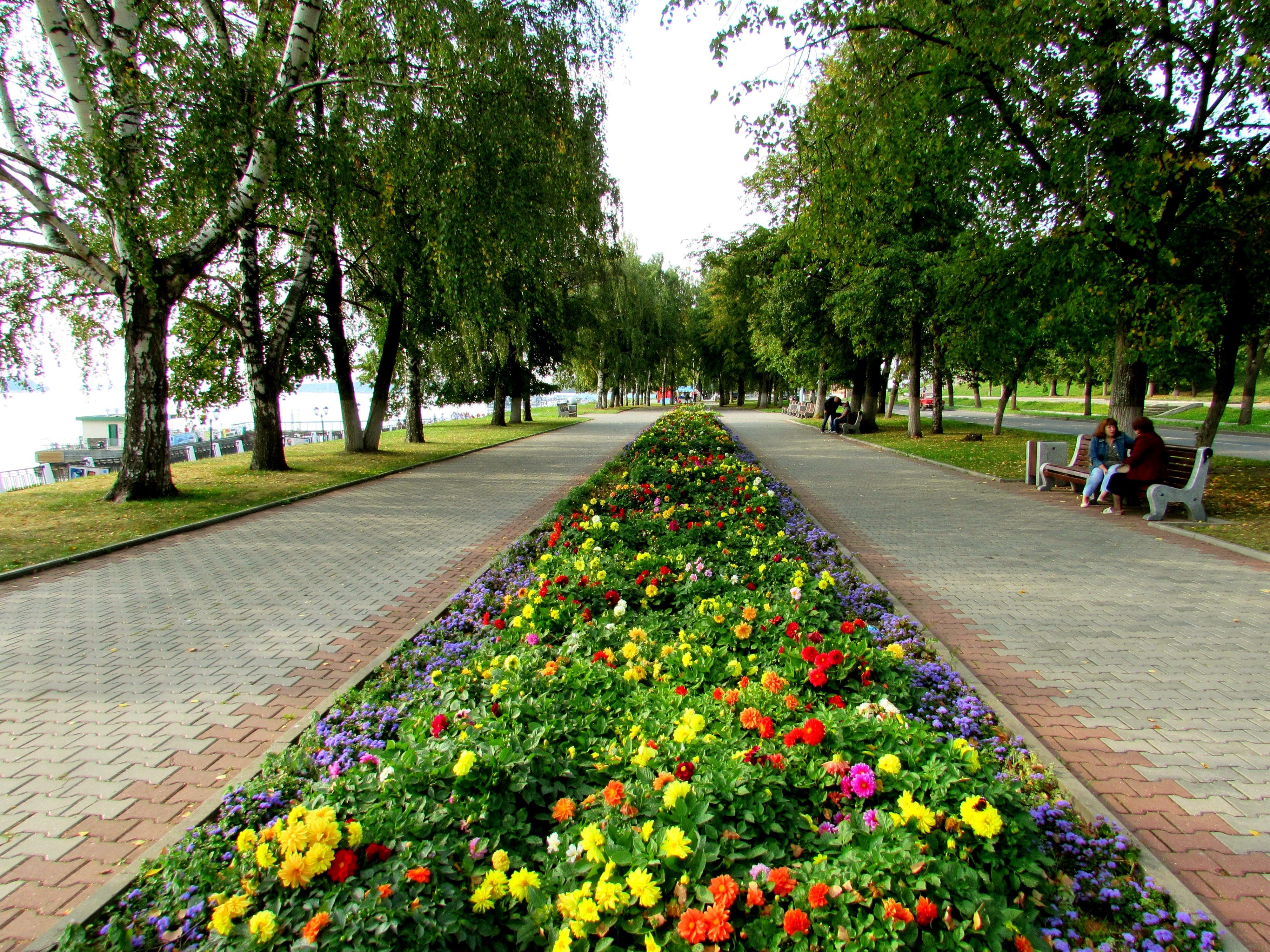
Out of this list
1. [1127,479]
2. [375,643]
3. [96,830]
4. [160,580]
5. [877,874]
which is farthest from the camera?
[1127,479]

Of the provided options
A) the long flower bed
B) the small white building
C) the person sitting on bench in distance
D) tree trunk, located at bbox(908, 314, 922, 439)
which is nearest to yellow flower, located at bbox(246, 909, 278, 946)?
the long flower bed

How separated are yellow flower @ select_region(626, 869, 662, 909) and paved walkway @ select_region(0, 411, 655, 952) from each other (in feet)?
7.00

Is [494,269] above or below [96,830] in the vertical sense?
above

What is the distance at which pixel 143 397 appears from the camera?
423 inches

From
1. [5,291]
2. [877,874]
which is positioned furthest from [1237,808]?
[5,291]

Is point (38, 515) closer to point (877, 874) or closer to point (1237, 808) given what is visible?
point (877, 874)

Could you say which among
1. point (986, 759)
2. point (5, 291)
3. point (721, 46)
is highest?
point (721, 46)

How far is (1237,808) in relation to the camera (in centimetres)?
310

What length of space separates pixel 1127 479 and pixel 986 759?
8.78m

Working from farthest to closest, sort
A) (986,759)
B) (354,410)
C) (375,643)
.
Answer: (354,410), (375,643), (986,759)

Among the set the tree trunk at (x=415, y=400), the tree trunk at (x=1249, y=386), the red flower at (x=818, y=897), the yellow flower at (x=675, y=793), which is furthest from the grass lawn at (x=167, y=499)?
the tree trunk at (x=1249, y=386)

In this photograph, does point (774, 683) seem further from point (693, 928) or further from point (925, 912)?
point (693, 928)

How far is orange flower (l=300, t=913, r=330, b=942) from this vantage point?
180cm

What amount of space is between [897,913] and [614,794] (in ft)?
2.85
